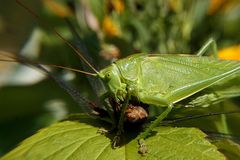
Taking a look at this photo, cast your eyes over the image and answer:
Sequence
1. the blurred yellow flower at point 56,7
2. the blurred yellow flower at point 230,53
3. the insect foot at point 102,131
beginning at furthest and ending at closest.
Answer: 1. the blurred yellow flower at point 56,7
2. the blurred yellow flower at point 230,53
3. the insect foot at point 102,131

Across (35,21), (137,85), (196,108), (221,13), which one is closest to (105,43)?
(35,21)

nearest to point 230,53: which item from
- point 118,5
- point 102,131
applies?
point 118,5

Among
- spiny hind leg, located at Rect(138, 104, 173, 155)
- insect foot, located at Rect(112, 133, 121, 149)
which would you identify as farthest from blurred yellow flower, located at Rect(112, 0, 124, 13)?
insect foot, located at Rect(112, 133, 121, 149)

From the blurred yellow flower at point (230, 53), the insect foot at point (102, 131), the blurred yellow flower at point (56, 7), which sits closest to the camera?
the insect foot at point (102, 131)

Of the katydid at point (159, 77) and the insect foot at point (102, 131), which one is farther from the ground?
the katydid at point (159, 77)

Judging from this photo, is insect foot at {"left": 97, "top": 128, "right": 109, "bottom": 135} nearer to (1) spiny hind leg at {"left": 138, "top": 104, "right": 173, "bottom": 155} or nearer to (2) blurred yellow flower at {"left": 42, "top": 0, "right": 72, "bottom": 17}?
(1) spiny hind leg at {"left": 138, "top": 104, "right": 173, "bottom": 155}

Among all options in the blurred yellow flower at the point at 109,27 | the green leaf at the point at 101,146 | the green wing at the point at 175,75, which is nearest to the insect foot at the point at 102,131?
the green leaf at the point at 101,146

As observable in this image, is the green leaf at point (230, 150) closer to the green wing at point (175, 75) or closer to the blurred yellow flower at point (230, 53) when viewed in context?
the green wing at point (175, 75)
